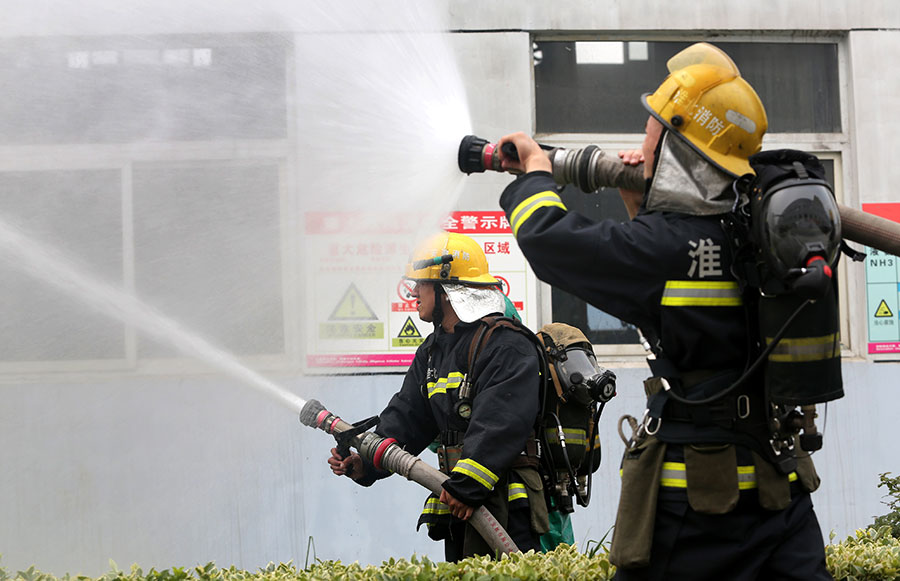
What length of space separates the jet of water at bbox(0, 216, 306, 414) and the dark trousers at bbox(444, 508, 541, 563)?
0.89m

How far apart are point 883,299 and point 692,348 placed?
4.62 meters

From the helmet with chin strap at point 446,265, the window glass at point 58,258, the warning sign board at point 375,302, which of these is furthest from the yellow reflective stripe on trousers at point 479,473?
the warning sign board at point 375,302

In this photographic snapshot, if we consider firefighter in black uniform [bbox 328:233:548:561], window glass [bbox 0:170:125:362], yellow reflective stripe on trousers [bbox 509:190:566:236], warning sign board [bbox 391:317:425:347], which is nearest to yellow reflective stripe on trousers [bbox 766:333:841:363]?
yellow reflective stripe on trousers [bbox 509:190:566:236]

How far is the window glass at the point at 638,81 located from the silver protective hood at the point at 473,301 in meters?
2.34

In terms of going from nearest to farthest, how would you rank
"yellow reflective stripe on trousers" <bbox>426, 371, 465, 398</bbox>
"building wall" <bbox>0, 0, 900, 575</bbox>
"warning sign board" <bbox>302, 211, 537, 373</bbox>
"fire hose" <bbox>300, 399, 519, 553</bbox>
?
"fire hose" <bbox>300, 399, 519, 553</bbox> → "yellow reflective stripe on trousers" <bbox>426, 371, 465, 398</bbox> → "building wall" <bbox>0, 0, 900, 575</bbox> → "warning sign board" <bbox>302, 211, 537, 373</bbox>

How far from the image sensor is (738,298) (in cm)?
242

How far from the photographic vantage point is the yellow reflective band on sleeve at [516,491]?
395 cm

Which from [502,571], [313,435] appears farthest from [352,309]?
[502,571]

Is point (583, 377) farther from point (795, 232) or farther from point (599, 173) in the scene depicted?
point (795, 232)

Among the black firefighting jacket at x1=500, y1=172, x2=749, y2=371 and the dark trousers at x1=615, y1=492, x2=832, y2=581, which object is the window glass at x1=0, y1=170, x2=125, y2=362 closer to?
the black firefighting jacket at x1=500, y1=172, x2=749, y2=371

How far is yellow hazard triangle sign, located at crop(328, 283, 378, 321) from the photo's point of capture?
620 centimetres

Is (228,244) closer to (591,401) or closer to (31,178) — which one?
(31,178)

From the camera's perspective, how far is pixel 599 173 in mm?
2662

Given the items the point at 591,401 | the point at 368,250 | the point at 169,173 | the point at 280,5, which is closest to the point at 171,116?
the point at 169,173
